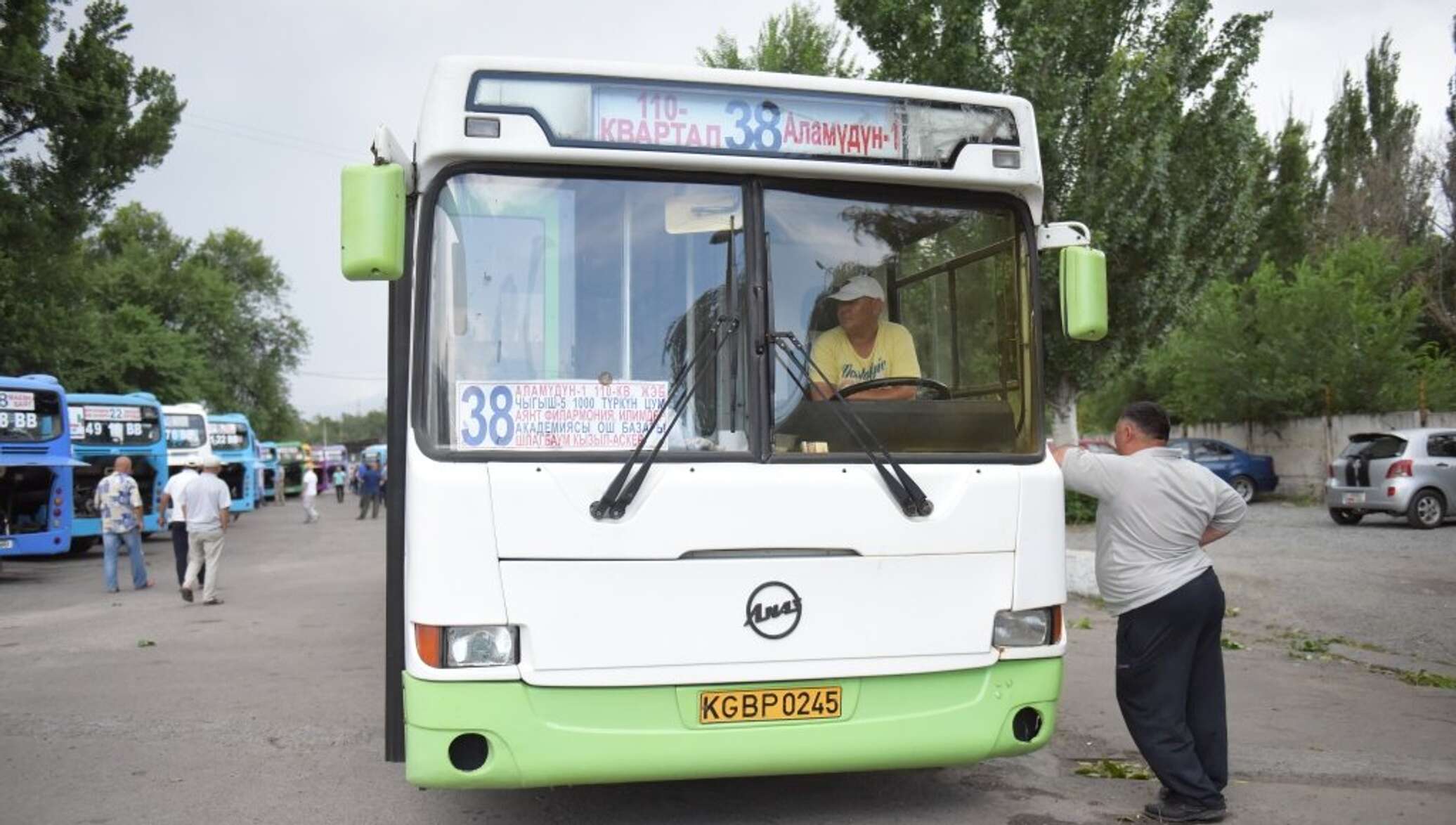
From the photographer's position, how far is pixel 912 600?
5.22m

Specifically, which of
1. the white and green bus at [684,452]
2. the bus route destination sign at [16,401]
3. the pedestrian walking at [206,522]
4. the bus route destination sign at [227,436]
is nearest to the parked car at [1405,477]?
the pedestrian walking at [206,522]

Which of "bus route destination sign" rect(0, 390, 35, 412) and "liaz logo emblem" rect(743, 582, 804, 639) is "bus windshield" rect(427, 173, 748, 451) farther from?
"bus route destination sign" rect(0, 390, 35, 412)

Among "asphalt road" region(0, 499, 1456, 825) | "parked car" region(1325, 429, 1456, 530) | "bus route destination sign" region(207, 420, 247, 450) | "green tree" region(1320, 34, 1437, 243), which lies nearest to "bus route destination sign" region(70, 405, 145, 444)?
"bus route destination sign" region(207, 420, 247, 450)

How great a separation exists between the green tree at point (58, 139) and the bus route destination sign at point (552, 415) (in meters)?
22.5

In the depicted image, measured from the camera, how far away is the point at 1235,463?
29047mm

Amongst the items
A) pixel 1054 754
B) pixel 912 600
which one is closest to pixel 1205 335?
pixel 1054 754

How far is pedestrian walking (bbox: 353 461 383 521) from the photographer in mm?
37875

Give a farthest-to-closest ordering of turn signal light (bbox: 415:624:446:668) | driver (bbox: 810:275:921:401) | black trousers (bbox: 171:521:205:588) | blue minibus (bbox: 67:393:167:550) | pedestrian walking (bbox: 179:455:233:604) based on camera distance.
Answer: blue minibus (bbox: 67:393:167:550), black trousers (bbox: 171:521:205:588), pedestrian walking (bbox: 179:455:233:604), driver (bbox: 810:275:921:401), turn signal light (bbox: 415:624:446:668)

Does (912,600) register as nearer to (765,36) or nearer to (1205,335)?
(765,36)

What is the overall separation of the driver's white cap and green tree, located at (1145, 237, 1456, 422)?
23759mm

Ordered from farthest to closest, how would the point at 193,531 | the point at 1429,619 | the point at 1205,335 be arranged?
the point at 1205,335
the point at 193,531
the point at 1429,619

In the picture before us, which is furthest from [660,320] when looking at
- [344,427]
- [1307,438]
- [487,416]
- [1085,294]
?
[344,427]

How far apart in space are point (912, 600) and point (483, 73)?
8.55 feet

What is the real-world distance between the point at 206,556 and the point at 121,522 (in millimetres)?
2957
